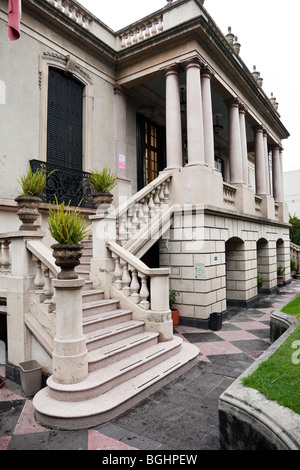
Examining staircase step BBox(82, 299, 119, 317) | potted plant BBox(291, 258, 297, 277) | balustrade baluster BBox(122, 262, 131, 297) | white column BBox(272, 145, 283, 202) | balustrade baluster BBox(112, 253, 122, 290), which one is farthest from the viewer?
potted plant BBox(291, 258, 297, 277)

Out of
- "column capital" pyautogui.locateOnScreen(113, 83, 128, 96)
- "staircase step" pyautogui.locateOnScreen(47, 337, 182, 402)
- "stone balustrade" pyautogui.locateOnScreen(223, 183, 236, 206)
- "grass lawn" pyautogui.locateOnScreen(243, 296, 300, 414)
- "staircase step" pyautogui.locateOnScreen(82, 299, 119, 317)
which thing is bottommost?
"staircase step" pyautogui.locateOnScreen(47, 337, 182, 402)

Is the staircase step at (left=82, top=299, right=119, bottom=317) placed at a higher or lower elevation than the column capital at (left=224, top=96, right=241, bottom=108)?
lower

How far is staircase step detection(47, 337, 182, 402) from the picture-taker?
4.00 meters

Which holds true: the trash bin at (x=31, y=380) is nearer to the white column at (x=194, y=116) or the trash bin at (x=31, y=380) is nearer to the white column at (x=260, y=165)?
the white column at (x=194, y=116)

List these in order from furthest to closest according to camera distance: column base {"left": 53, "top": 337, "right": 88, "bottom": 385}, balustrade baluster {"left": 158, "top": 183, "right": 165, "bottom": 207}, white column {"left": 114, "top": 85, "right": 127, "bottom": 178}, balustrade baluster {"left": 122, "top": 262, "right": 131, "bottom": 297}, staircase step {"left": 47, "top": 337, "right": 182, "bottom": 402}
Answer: white column {"left": 114, "top": 85, "right": 127, "bottom": 178} < balustrade baluster {"left": 158, "top": 183, "right": 165, "bottom": 207} < balustrade baluster {"left": 122, "top": 262, "right": 131, "bottom": 297} < column base {"left": 53, "top": 337, "right": 88, "bottom": 385} < staircase step {"left": 47, "top": 337, "right": 182, "bottom": 402}

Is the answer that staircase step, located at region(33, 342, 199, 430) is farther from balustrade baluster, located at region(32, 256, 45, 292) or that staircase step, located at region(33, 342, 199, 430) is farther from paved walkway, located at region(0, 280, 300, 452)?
balustrade baluster, located at region(32, 256, 45, 292)

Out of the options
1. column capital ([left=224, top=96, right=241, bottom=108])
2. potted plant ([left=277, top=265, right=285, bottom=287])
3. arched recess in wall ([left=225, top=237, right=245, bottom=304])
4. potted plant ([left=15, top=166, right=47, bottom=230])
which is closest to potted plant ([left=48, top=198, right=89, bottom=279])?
potted plant ([left=15, top=166, right=47, bottom=230])

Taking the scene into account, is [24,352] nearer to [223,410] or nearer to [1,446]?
[1,446]

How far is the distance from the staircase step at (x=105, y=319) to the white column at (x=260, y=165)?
11.1m

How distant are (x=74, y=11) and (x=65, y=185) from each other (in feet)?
18.7

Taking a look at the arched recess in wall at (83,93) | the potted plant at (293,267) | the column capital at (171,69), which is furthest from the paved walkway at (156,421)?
the potted plant at (293,267)

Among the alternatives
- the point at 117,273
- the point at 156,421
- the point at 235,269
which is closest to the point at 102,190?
the point at 117,273

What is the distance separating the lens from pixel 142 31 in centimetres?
1071

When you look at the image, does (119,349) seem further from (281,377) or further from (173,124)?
(173,124)
